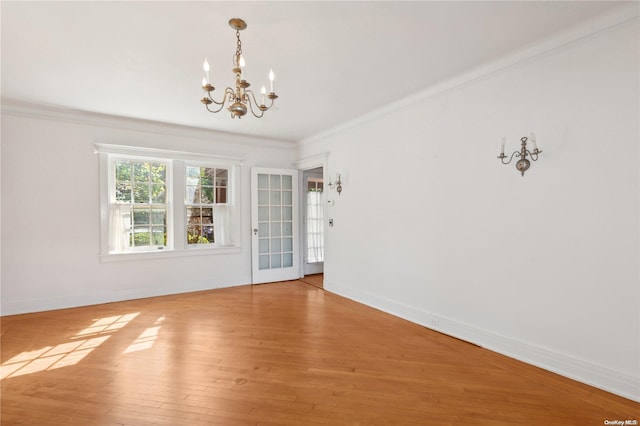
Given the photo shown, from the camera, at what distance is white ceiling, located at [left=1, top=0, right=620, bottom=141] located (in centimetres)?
220

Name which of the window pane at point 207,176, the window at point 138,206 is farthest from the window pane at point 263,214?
the window at point 138,206

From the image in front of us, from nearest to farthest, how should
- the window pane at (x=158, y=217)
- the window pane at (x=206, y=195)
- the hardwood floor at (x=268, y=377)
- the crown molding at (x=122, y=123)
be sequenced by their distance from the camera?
the hardwood floor at (x=268, y=377) < the crown molding at (x=122, y=123) < the window pane at (x=158, y=217) < the window pane at (x=206, y=195)

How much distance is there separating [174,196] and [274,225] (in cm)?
184

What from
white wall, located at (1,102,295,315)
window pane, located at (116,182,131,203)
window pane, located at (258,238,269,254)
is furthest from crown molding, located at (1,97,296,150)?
window pane, located at (258,238,269,254)

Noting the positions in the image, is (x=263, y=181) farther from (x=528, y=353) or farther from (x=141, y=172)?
(x=528, y=353)

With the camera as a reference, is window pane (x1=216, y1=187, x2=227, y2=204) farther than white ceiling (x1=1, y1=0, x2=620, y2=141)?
Yes

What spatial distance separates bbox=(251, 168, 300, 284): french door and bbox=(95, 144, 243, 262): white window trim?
0.33 m

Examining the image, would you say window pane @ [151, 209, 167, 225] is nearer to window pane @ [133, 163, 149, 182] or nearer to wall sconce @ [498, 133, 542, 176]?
window pane @ [133, 163, 149, 182]

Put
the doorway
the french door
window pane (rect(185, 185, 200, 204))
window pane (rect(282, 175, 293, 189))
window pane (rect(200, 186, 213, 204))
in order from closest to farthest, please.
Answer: window pane (rect(185, 185, 200, 204)) < window pane (rect(200, 186, 213, 204)) < the french door < window pane (rect(282, 175, 293, 189)) < the doorway

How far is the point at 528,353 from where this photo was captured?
8.96 feet

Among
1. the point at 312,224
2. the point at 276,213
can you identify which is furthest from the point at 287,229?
the point at 312,224

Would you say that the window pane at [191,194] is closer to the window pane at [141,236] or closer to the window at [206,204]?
the window at [206,204]

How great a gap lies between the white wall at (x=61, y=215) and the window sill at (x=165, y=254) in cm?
8

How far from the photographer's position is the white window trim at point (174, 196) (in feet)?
15.0
